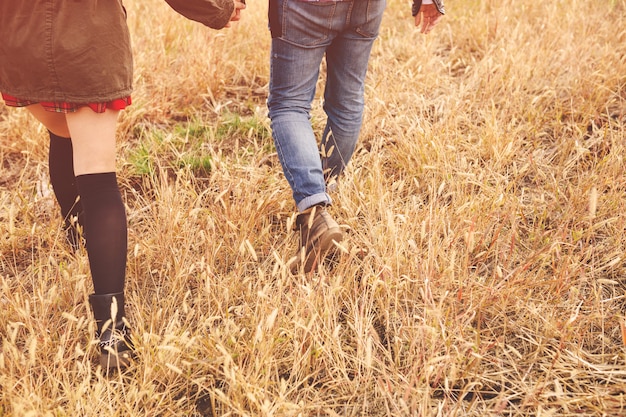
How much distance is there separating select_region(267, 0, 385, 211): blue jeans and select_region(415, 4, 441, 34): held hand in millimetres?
306

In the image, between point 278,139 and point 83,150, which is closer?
point 83,150

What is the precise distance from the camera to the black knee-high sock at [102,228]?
6.06 ft

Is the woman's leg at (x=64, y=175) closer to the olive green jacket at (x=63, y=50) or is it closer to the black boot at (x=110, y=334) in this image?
the olive green jacket at (x=63, y=50)

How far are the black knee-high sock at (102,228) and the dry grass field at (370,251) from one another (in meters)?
0.14

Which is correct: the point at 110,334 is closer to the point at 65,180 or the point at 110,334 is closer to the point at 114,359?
the point at 114,359

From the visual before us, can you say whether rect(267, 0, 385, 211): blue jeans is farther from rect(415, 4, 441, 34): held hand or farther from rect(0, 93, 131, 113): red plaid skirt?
rect(0, 93, 131, 113): red plaid skirt

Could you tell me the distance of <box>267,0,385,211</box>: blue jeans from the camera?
2137 millimetres

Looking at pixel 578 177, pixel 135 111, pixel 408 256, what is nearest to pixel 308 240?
pixel 408 256

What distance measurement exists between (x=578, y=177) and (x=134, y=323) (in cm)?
226

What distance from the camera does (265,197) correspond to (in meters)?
2.70

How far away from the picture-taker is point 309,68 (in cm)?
227

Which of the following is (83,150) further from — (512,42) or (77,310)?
(512,42)

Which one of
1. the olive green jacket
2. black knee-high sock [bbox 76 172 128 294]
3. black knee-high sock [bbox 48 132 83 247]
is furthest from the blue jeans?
black knee-high sock [bbox 48 132 83 247]

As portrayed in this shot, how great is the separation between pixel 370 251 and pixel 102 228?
1.09 m
